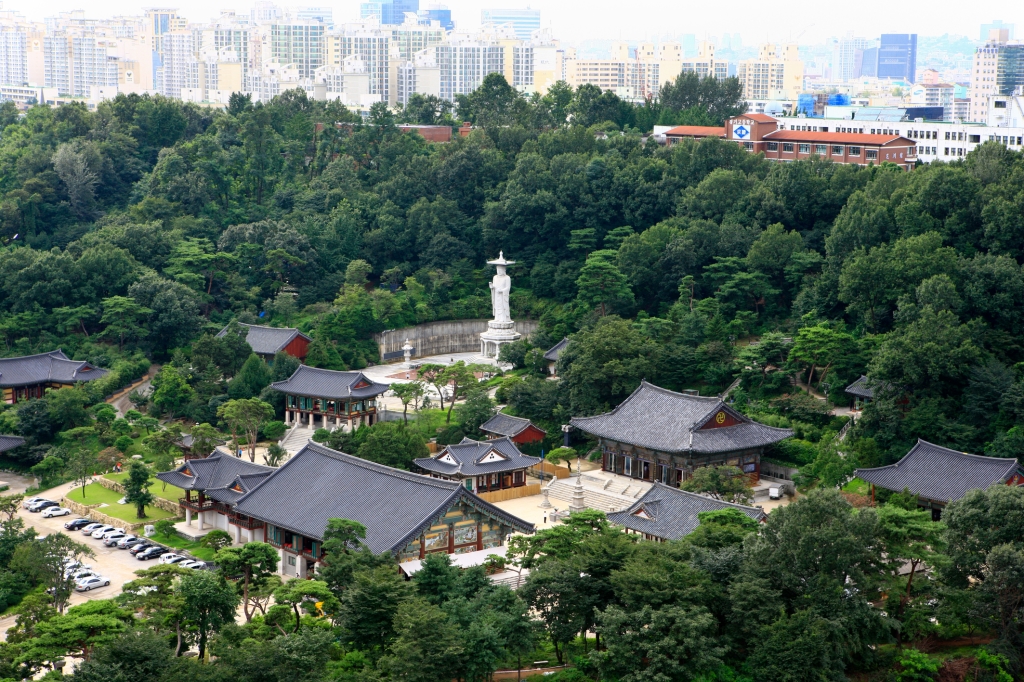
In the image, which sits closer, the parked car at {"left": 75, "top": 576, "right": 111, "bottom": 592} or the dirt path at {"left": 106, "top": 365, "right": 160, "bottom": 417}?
the parked car at {"left": 75, "top": 576, "right": 111, "bottom": 592}

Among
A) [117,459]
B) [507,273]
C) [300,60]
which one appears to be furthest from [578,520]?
[300,60]

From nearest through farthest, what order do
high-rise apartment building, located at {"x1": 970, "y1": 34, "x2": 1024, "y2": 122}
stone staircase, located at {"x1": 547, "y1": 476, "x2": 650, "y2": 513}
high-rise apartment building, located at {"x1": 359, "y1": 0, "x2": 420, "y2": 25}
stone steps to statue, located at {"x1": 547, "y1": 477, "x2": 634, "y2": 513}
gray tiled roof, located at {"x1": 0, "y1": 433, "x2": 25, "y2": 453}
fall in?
stone steps to statue, located at {"x1": 547, "y1": 477, "x2": 634, "y2": 513}
stone staircase, located at {"x1": 547, "y1": 476, "x2": 650, "y2": 513}
gray tiled roof, located at {"x1": 0, "y1": 433, "x2": 25, "y2": 453}
high-rise apartment building, located at {"x1": 970, "y1": 34, "x2": 1024, "y2": 122}
high-rise apartment building, located at {"x1": 359, "y1": 0, "x2": 420, "y2": 25}

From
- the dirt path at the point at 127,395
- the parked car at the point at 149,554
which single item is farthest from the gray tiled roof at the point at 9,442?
the parked car at the point at 149,554

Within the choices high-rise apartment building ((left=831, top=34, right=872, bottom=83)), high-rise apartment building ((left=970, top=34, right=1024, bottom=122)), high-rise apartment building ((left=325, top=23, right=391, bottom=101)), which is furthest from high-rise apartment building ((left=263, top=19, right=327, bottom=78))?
high-rise apartment building ((left=831, top=34, right=872, bottom=83))

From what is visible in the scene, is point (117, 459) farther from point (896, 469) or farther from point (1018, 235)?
point (1018, 235)

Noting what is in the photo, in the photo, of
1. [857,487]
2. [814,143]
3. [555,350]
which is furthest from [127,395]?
[814,143]

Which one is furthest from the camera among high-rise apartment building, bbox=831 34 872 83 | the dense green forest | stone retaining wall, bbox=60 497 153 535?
high-rise apartment building, bbox=831 34 872 83

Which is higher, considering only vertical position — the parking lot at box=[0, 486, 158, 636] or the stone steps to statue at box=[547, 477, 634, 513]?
the stone steps to statue at box=[547, 477, 634, 513]

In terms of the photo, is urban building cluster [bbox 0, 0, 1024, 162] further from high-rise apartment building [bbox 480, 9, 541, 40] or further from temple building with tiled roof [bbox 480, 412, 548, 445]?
temple building with tiled roof [bbox 480, 412, 548, 445]
